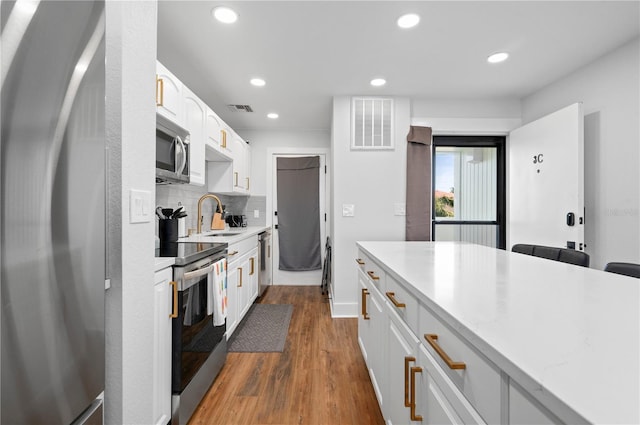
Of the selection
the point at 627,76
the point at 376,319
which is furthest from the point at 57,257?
the point at 627,76

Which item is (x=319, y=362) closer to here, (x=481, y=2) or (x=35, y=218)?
(x=35, y=218)

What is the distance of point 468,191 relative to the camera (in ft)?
11.8

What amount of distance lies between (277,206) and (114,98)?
3.51 metres

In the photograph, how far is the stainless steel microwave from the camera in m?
1.82

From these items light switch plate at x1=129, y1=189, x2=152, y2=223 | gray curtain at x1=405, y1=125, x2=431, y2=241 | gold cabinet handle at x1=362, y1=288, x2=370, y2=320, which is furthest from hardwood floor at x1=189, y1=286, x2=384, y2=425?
gray curtain at x1=405, y1=125, x2=431, y2=241

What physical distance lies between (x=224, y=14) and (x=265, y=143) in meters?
2.63

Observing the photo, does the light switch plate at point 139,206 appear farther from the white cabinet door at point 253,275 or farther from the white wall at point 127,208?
the white cabinet door at point 253,275

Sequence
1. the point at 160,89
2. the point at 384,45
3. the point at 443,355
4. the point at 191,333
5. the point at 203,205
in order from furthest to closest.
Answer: the point at 203,205 → the point at 384,45 → the point at 160,89 → the point at 191,333 → the point at 443,355

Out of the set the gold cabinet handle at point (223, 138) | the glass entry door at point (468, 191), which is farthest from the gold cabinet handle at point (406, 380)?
the glass entry door at point (468, 191)

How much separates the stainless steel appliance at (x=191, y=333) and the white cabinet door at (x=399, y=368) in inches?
39.7

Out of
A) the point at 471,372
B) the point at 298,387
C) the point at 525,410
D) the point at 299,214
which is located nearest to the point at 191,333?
the point at 298,387

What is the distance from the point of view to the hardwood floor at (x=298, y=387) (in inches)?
63.9

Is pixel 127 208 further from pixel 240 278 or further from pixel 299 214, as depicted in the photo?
pixel 299 214

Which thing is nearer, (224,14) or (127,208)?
(127,208)
